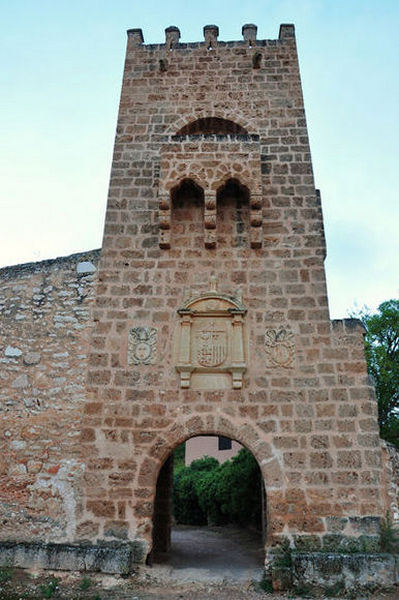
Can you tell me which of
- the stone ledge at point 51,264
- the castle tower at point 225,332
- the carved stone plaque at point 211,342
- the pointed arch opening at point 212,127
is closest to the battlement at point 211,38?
the castle tower at point 225,332

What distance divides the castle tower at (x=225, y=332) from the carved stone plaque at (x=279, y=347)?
0.02 meters

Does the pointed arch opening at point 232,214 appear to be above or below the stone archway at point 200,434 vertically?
above

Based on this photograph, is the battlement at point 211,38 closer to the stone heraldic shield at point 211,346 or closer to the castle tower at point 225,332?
the castle tower at point 225,332

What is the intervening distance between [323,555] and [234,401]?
6.41 feet

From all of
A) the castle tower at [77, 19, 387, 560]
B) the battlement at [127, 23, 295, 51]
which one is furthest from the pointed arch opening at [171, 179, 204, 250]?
the battlement at [127, 23, 295, 51]

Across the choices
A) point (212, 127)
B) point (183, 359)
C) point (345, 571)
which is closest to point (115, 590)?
point (345, 571)

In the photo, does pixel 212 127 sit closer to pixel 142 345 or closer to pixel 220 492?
pixel 142 345

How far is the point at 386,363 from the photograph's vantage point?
577 inches

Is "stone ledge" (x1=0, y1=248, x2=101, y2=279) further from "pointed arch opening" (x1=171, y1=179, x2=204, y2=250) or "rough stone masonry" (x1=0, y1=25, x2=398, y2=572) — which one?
"pointed arch opening" (x1=171, y1=179, x2=204, y2=250)

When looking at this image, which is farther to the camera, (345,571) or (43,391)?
(43,391)

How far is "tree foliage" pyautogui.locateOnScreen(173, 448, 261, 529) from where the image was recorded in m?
11.0

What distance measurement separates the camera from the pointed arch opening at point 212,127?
25.4 feet

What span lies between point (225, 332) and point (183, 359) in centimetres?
67

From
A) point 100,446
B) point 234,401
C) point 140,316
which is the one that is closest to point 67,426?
point 100,446
